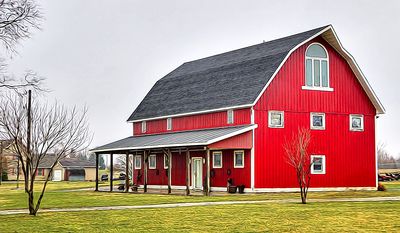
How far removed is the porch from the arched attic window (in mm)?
5384

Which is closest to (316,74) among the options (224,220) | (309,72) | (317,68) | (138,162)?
(317,68)

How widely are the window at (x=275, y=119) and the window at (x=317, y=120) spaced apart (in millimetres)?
2229

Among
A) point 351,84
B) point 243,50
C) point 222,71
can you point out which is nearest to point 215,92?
point 222,71

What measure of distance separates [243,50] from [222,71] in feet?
9.77

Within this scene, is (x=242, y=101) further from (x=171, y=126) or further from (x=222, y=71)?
(x=171, y=126)

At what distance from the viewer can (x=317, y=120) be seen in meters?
39.8

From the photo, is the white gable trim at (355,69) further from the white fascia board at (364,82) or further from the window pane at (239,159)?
the window pane at (239,159)

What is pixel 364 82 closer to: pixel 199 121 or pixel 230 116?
pixel 230 116

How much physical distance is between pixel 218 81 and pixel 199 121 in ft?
9.81

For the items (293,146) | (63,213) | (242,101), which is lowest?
(63,213)

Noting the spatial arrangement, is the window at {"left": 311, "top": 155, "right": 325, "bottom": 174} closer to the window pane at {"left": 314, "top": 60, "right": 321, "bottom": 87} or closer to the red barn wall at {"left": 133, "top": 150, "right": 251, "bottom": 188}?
the red barn wall at {"left": 133, "top": 150, "right": 251, "bottom": 188}

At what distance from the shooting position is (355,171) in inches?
1603

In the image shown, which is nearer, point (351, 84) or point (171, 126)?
point (351, 84)

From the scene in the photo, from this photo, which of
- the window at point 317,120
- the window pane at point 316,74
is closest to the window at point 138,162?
the window at point 317,120
